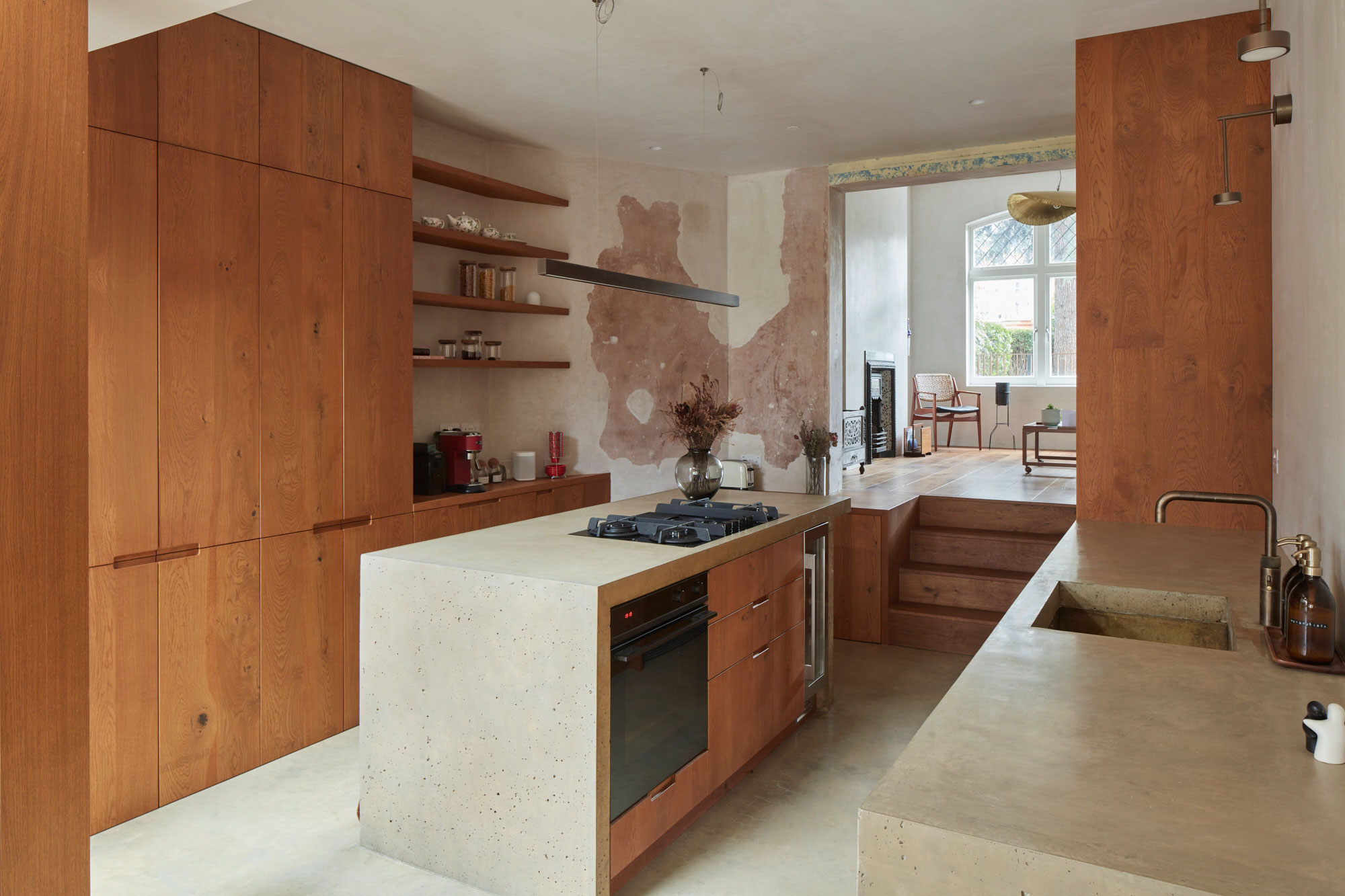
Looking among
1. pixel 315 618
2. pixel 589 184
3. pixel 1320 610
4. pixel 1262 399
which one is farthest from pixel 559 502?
pixel 1320 610

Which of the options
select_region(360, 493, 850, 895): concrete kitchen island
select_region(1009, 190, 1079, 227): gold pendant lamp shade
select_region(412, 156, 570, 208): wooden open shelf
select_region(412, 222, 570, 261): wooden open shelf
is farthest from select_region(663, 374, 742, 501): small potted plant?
select_region(1009, 190, 1079, 227): gold pendant lamp shade

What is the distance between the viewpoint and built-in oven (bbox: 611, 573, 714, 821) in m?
2.34

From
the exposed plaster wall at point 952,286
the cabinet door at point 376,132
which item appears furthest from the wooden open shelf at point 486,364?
the exposed plaster wall at point 952,286

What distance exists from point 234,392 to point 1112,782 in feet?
10.5

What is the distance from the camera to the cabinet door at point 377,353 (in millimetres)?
3715

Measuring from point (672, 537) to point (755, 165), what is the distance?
374 cm

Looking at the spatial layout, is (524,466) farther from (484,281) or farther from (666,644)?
(666,644)

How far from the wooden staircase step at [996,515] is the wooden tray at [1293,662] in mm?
3825

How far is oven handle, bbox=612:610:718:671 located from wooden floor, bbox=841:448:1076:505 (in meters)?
3.49

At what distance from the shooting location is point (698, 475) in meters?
3.54

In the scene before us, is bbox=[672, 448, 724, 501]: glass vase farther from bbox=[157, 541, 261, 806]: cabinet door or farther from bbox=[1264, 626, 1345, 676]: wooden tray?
bbox=[1264, 626, 1345, 676]: wooden tray

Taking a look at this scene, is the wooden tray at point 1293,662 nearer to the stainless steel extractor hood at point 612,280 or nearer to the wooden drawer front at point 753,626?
the wooden drawer front at point 753,626

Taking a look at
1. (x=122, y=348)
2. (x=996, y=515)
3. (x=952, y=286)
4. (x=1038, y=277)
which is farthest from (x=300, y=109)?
(x=1038, y=277)

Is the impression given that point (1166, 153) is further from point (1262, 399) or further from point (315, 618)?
point (315, 618)
